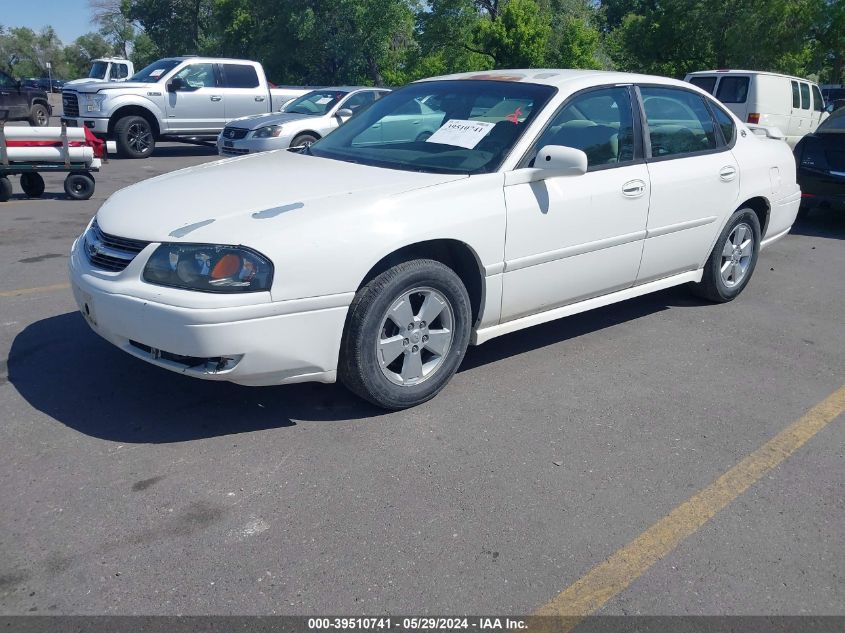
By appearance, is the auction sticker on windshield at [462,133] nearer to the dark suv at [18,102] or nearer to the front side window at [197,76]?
the front side window at [197,76]

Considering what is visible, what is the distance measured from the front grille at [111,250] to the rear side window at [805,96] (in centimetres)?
1504

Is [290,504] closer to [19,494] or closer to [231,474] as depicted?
[231,474]

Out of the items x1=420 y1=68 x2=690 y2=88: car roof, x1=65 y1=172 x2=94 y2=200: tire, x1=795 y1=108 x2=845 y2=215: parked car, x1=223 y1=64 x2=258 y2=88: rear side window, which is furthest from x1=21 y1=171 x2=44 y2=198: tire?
x1=795 y1=108 x2=845 y2=215: parked car

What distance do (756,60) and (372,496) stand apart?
23.6m

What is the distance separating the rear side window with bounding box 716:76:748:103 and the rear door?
29.5ft

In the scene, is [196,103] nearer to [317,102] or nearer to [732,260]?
[317,102]

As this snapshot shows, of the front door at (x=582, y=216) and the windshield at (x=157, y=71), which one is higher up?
the windshield at (x=157, y=71)

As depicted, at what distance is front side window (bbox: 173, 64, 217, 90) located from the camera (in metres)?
15.7

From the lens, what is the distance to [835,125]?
909cm

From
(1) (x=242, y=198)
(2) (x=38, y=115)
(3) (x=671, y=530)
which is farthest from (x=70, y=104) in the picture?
(3) (x=671, y=530)

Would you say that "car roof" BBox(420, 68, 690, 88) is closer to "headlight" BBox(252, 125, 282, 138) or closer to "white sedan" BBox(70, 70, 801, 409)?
"white sedan" BBox(70, 70, 801, 409)

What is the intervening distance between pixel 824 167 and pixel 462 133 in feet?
20.0

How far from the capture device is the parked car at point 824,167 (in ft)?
28.6

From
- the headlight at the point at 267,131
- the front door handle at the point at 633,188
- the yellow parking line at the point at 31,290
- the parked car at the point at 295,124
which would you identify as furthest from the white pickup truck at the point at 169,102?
the front door handle at the point at 633,188
